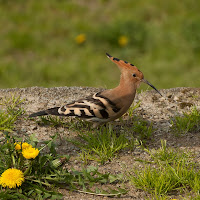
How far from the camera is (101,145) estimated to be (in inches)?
166

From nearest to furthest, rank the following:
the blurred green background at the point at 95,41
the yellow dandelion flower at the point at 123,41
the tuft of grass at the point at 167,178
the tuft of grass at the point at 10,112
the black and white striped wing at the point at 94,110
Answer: the tuft of grass at the point at 167,178
the black and white striped wing at the point at 94,110
the tuft of grass at the point at 10,112
the blurred green background at the point at 95,41
the yellow dandelion flower at the point at 123,41

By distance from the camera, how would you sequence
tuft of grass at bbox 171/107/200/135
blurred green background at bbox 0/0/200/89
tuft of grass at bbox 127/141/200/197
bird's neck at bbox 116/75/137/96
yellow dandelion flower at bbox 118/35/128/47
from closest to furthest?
tuft of grass at bbox 127/141/200/197 < bird's neck at bbox 116/75/137/96 < tuft of grass at bbox 171/107/200/135 < blurred green background at bbox 0/0/200/89 < yellow dandelion flower at bbox 118/35/128/47

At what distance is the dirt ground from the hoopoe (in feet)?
1.18

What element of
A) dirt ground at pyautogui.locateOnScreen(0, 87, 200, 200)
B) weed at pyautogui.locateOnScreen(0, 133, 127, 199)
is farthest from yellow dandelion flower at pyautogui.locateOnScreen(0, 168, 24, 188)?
dirt ground at pyautogui.locateOnScreen(0, 87, 200, 200)

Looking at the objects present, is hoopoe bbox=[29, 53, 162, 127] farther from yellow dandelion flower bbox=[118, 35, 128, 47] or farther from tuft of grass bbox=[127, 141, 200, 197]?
yellow dandelion flower bbox=[118, 35, 128, 47]

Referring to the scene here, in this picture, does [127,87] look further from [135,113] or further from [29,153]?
[29,153]

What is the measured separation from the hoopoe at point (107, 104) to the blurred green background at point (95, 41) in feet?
7.95

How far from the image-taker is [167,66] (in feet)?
25.3

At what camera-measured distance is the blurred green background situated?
750cm

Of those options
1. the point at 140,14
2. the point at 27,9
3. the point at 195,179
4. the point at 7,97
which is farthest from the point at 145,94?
the point at 27,9

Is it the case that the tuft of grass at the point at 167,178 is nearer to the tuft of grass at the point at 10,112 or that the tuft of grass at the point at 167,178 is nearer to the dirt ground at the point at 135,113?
the dirt ground at the point at 135,113

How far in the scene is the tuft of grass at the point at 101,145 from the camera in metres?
4.15

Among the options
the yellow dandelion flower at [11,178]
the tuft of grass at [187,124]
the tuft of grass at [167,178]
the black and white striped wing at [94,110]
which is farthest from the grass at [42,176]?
the tuft of grass at [187,124]

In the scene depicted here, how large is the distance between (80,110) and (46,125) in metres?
0.65
